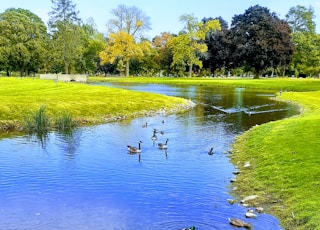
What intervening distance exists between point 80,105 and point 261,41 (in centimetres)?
8163

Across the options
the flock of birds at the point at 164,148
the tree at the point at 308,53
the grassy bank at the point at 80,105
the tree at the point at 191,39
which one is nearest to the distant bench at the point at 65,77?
the tree at the point at 191,39

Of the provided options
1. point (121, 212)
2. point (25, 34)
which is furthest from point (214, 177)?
point (25, 34)

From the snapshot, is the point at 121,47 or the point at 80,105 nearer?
the point at 80,105

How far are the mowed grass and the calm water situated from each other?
63cm

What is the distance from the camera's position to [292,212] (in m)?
11.3

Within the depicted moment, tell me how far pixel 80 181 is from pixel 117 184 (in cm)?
163

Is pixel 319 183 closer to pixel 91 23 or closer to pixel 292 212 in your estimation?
pixel 292 212

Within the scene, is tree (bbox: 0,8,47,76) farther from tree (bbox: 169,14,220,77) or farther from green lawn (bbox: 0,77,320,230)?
green lawn (bbox: 0,77,320,230)

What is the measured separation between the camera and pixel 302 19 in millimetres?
138375

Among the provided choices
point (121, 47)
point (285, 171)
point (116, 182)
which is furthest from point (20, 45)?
point (285, 171)

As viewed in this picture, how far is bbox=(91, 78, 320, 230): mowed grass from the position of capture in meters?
11.4

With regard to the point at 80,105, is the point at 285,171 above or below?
below

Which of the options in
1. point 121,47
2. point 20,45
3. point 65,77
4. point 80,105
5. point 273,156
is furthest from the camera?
point 121,47

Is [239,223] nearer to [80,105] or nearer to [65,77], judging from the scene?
[80,105]
